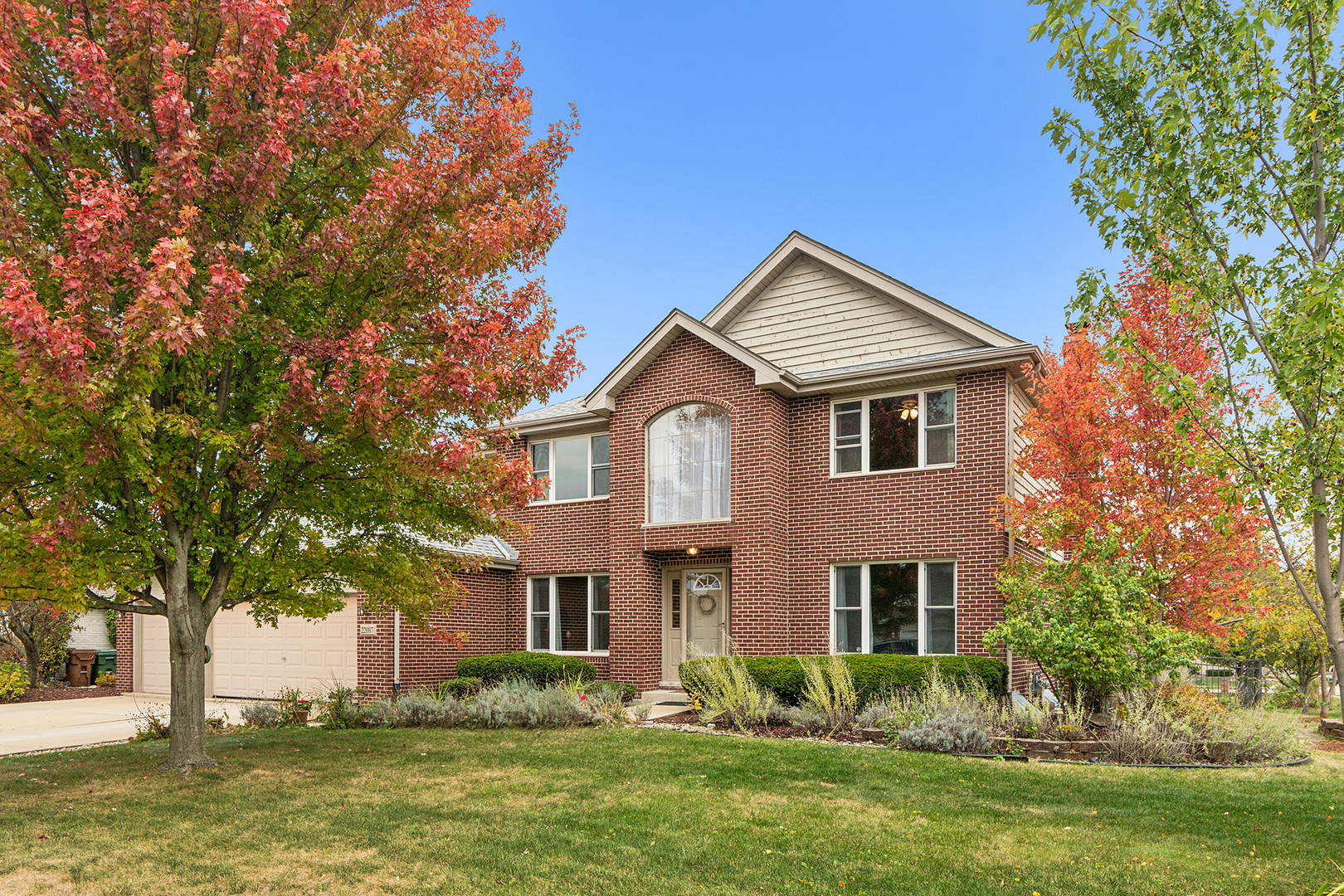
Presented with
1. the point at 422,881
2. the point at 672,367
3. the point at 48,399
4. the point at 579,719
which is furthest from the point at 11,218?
the point at 672,367

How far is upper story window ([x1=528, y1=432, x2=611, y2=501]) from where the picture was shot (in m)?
19.2

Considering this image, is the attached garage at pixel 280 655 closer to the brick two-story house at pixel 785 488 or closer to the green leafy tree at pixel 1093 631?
the brick two-story house at pixel 785 488

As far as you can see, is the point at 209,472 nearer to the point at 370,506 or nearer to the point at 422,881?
the point at 370,506

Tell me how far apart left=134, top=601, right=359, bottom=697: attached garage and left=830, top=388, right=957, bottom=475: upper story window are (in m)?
10.1

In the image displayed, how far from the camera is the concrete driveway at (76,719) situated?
12.8 meters

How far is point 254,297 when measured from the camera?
8617 millimetres

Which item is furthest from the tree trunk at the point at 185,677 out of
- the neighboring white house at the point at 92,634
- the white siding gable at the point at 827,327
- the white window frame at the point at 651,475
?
the neighboring white house at the point at 92,634

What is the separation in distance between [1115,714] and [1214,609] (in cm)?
450

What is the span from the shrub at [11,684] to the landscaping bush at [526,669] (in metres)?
10.2

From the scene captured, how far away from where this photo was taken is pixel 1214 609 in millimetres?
14445

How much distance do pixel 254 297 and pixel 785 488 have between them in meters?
10.5

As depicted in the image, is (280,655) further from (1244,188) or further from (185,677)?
(1244,188)

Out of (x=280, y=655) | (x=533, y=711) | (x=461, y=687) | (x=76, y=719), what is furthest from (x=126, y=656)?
(x=533, y=711)

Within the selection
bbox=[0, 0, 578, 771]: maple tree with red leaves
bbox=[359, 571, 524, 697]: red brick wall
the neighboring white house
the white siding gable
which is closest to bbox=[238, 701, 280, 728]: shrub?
bbox=[359, 571, 524, 697]: red brick wall
